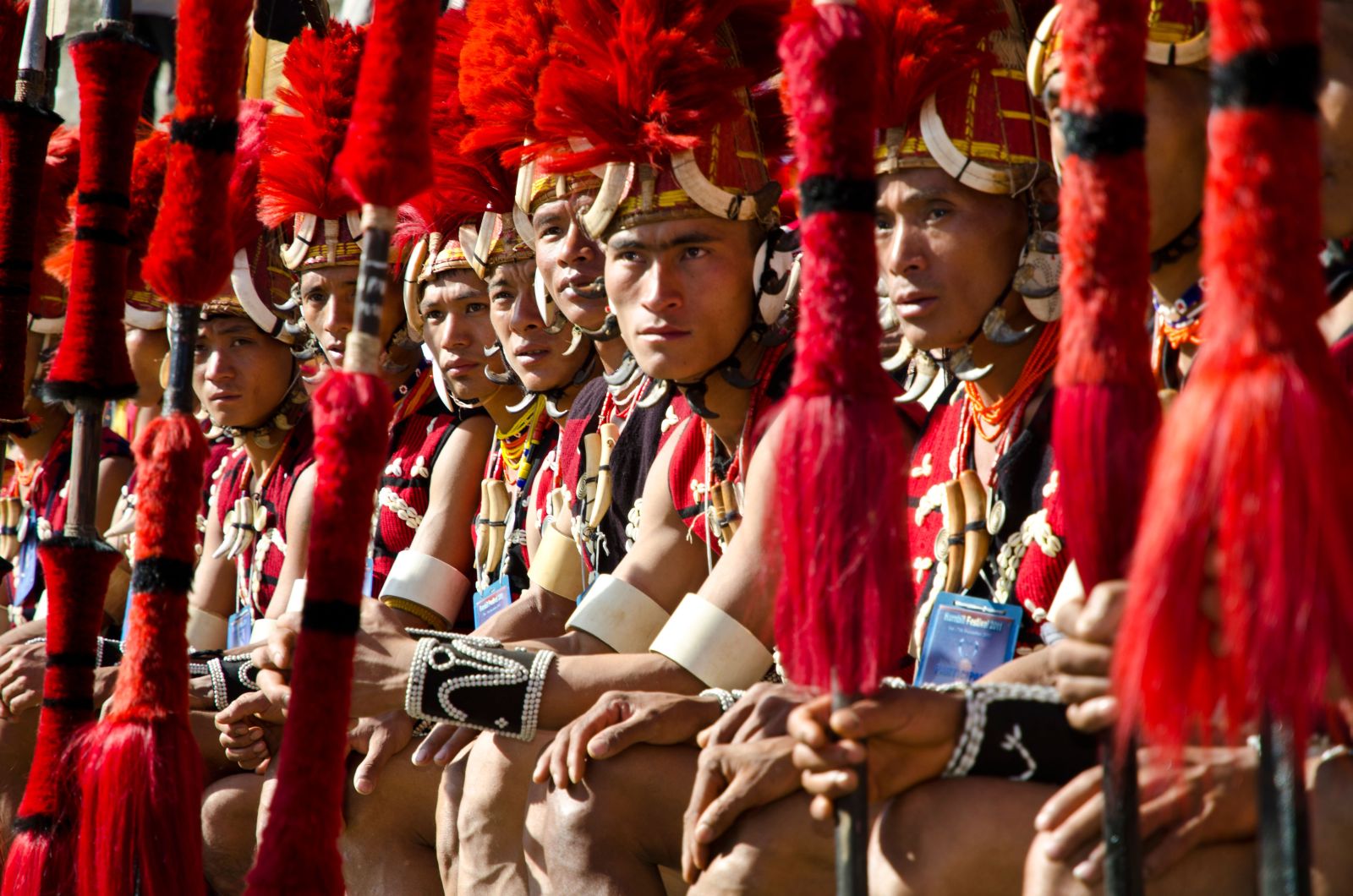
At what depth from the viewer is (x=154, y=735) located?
2.10 metres

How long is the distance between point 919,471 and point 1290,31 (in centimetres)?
180

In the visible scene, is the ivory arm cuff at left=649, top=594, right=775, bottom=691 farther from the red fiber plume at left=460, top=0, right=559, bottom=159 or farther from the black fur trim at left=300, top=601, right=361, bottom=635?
the red fiber plume at left=460, top=0, right=559, bottom=159

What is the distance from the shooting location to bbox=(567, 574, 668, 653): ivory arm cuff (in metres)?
3.15

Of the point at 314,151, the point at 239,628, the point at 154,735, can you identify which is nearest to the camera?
the point at 154,735

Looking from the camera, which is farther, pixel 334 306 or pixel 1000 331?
pixel 334 306

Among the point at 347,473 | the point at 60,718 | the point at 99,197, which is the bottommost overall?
Answer: the point at 60,718

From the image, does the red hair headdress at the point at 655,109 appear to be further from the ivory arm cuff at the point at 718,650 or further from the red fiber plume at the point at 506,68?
the ivory arm cuff at the point at 718,650

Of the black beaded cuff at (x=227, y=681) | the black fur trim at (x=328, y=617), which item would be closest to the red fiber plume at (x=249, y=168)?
the black beaded cuff at (x=227, y=681)

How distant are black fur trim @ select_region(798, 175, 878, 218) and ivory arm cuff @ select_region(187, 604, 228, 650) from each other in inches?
162

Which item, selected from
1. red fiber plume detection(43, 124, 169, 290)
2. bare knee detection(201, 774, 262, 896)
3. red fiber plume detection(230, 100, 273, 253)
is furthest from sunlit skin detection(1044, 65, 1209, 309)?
red fiber plume detection(43, 124, 169, 290)

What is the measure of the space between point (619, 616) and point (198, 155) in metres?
1.36

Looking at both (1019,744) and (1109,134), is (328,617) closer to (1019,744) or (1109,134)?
(1019,744)

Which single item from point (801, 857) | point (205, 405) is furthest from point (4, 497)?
point (801, 857)

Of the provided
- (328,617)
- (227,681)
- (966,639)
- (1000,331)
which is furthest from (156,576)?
(227,681)
